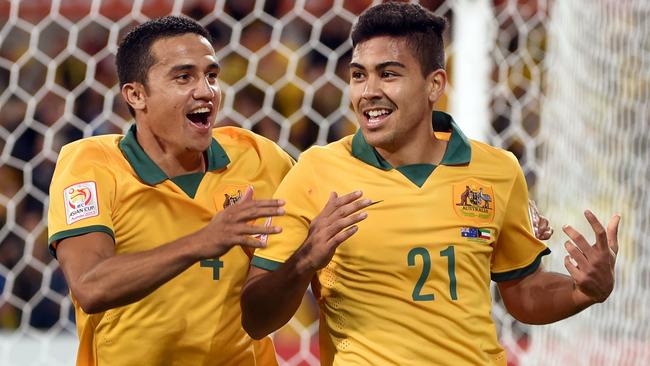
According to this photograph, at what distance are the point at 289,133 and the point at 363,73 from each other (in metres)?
2.94

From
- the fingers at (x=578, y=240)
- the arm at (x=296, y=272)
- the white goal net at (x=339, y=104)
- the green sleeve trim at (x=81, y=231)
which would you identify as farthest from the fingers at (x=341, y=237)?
the white goal net at (x=339, y=104)

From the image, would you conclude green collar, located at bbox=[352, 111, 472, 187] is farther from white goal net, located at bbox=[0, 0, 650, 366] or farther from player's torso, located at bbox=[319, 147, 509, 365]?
white goal net, located at bbox=[0, 0, 650, 366]

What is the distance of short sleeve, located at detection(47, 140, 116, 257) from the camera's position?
2.25 m

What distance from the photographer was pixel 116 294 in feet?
6.77

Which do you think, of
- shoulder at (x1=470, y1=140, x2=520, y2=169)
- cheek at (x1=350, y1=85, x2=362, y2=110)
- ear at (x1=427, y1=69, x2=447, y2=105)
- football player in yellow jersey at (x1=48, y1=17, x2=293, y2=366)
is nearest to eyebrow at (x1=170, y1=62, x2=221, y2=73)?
football player in yellow jersey at (x1=48, y1=17, x2=293, y2=366)

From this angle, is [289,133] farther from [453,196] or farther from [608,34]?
[453,196]

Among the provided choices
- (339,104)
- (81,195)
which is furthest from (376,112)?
Result: (339,104)

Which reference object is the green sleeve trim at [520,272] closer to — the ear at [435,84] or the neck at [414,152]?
the neck at [414,152]

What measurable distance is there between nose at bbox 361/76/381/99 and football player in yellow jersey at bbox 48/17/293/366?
36 cm

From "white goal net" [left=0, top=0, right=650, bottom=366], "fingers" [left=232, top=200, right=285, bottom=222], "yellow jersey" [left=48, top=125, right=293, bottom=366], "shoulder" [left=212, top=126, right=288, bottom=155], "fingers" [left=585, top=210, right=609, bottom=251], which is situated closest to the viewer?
"fingers" [left=232, top=200, right=285, bottom=222]

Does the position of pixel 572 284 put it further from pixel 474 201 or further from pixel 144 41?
pixel 144 41

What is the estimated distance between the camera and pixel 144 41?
248 centimetres

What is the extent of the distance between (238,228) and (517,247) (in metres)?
0.71

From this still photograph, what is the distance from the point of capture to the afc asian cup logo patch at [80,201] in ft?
7.38
